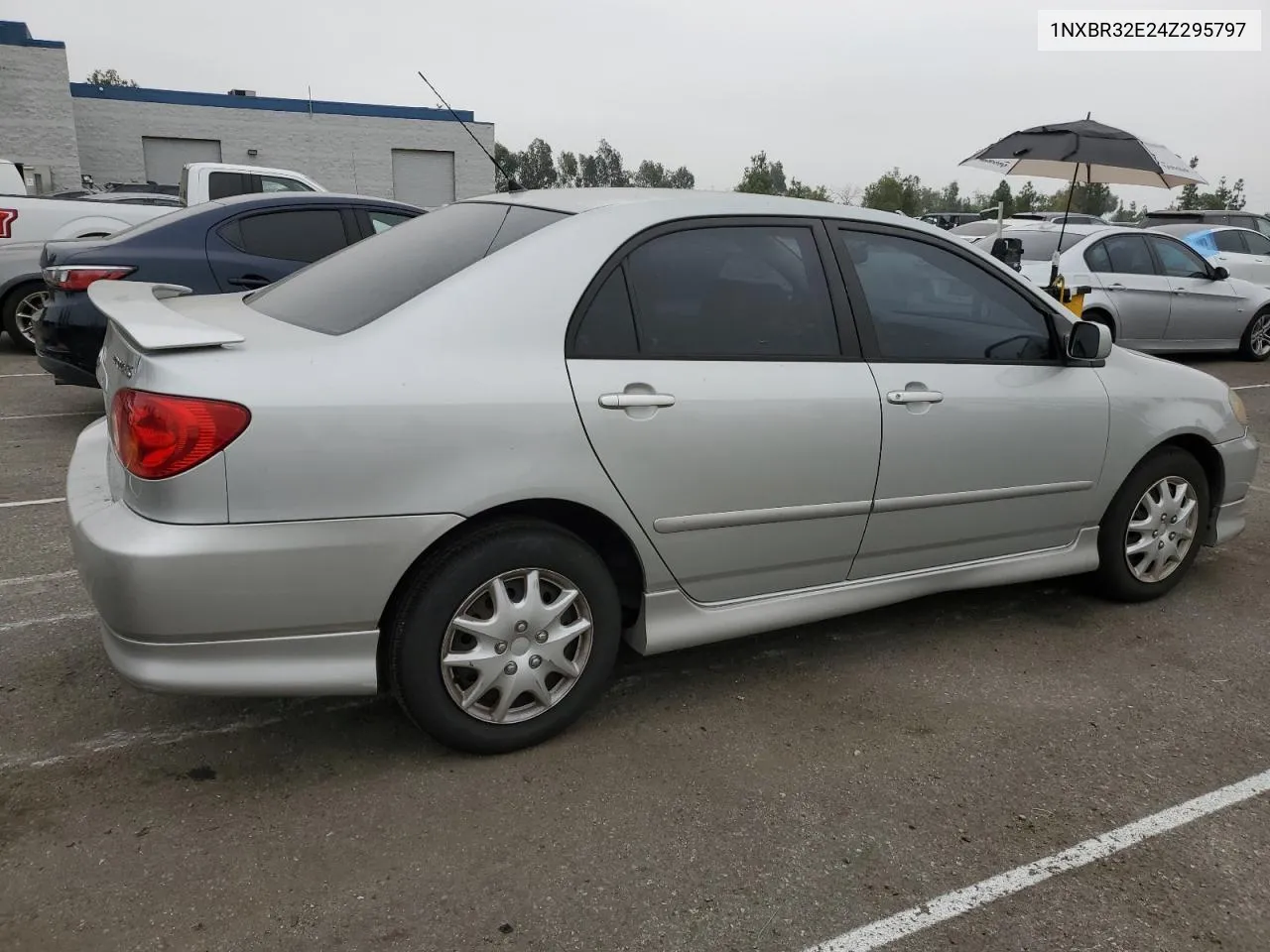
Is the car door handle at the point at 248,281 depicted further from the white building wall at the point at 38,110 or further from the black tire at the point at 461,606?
the white building wall at the point at 38,110

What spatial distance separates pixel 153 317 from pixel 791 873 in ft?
7.22

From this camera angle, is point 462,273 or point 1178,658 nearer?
point 462,273

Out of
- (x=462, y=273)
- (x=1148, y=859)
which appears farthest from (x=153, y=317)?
(x=1148, y=859)

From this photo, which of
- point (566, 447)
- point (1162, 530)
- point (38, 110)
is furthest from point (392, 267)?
point (38, 110)

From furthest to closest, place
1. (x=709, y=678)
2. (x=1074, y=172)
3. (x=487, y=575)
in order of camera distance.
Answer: (x=1074, y=172)
(x=709, y=678)
(x=487, y=575)

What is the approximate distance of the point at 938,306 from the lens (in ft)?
11.7

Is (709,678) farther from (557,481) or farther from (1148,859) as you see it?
(1148,859)

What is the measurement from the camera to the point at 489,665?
2.75m

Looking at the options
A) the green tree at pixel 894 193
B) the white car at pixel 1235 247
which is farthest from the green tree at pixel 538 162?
the white car at pixel 1235 247

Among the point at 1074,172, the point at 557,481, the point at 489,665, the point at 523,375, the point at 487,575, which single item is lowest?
the point at 489,665

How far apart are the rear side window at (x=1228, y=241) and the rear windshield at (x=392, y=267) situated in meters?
13.7

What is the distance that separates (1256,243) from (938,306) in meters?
13.3

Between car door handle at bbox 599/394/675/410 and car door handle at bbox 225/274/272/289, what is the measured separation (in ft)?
14.4

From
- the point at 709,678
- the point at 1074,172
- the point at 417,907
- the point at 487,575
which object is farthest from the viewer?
the point at 1074,172
